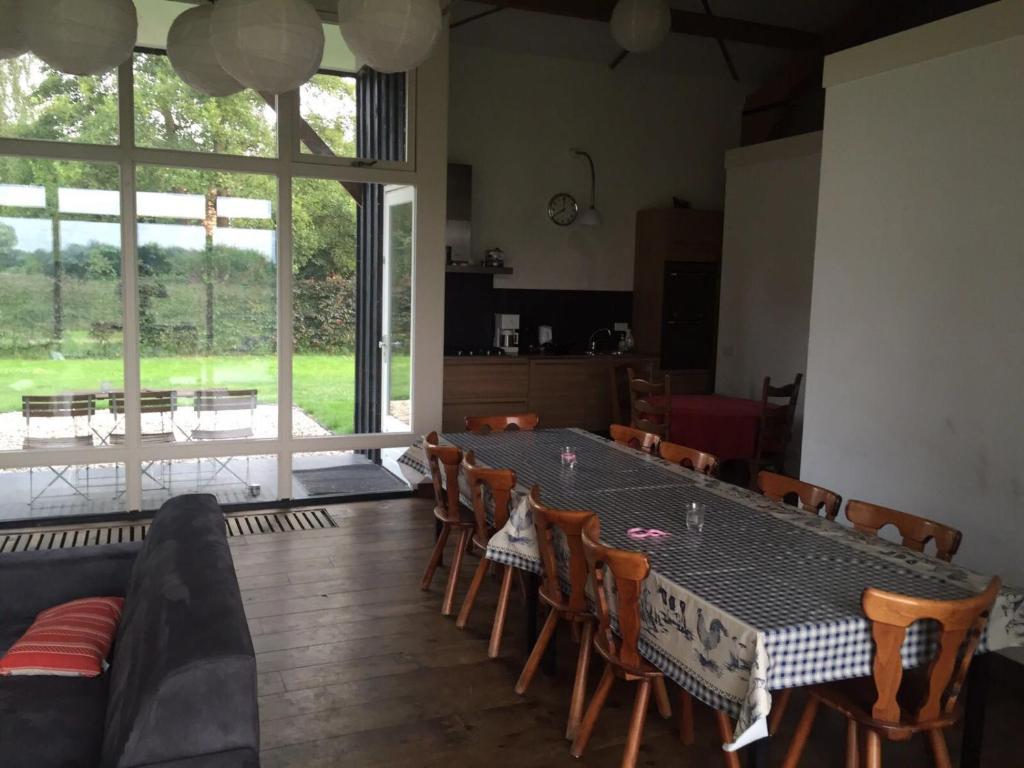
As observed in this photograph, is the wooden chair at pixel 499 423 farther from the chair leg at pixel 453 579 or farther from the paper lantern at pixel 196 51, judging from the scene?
the paper lantern at pixel 196 51

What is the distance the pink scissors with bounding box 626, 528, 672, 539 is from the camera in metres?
2.99

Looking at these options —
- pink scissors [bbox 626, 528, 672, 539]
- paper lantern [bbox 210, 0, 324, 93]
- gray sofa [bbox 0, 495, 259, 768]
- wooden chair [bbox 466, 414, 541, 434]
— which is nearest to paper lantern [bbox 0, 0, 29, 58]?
paper lantern [bbox 210, 0, 324, 93]

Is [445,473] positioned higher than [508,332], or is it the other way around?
[508,332]

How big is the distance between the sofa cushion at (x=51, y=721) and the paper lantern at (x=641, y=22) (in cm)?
435

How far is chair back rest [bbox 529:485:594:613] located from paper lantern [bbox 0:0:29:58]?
2.49 metres

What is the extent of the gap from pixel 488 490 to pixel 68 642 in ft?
5.65

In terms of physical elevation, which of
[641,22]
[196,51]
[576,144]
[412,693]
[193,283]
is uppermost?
[641,22]

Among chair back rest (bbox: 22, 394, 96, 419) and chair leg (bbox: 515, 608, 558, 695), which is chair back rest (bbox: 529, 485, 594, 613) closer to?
chair leg (bbox: 515, 608, 558, 695)

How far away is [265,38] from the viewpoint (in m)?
2.93

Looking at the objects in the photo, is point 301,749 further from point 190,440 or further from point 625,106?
point 625,106

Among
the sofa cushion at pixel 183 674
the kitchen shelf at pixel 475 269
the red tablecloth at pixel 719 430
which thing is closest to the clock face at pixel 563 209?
the kitchen shelf at pixel 475 269

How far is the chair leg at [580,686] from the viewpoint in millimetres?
3121

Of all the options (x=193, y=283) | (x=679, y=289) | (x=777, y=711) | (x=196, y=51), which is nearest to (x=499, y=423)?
(x=193, y=283)

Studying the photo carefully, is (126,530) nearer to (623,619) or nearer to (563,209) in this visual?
(623,619)
